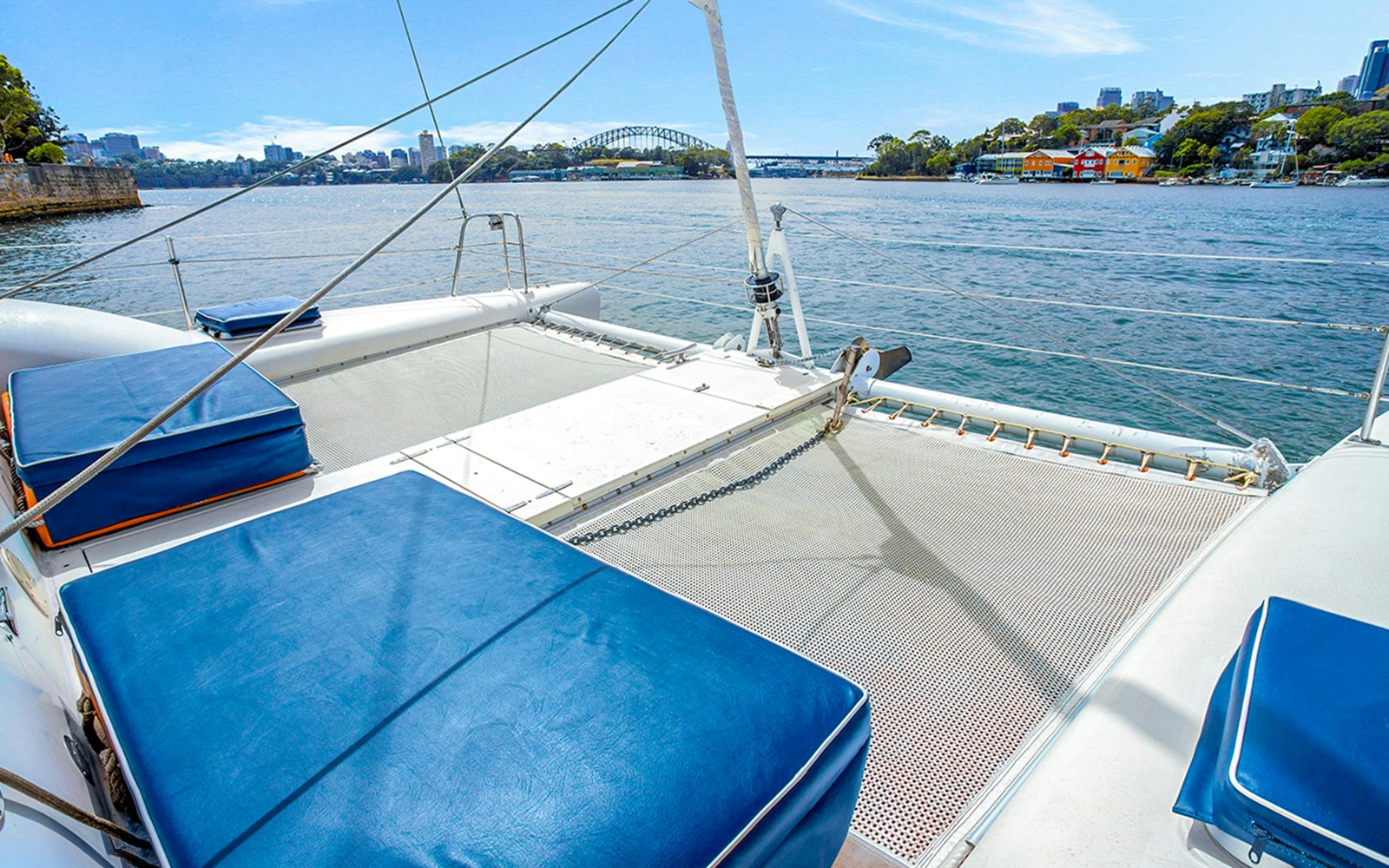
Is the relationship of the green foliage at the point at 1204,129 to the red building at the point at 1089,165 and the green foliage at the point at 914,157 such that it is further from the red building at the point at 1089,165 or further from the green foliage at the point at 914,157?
the green foliage at the point at 914,157

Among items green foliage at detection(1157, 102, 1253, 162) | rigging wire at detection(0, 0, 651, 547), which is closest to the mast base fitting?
rigging wire at detection(0, 0, 651, 547)

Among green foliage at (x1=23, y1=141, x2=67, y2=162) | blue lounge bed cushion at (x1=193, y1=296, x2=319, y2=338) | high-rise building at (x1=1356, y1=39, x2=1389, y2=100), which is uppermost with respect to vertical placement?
high-rise building at (x1=1356, y1=39, x2=1389, y2=100)

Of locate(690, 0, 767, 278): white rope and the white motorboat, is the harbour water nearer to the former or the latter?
locate(690, 0, 767, 278): white rope

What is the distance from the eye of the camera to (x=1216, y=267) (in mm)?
12086

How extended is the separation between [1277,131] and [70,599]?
57.7 m

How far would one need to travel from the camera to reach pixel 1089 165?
44.6 meters

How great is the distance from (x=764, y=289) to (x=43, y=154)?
141ft

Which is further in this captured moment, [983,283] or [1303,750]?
[983,283]

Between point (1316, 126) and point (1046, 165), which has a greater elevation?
point (1316, 126)

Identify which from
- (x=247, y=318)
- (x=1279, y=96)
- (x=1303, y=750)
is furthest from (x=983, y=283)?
(x=1279, y=96)

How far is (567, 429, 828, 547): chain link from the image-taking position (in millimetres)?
2221

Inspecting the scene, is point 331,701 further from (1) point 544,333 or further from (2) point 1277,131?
(2) point 1277,131

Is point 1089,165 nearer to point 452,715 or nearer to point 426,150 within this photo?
point 426,150

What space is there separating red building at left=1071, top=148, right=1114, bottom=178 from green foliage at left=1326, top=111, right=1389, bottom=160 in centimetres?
1168
